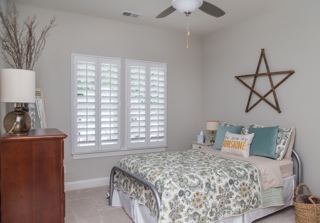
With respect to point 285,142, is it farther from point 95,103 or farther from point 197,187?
point 95,103

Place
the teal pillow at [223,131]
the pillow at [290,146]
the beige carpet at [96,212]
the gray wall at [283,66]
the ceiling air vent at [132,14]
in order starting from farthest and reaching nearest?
the ceiling air vent at [132,14], the teal pillow at [223,131], the pillow at [290,146], the gray wall at [283,66], the beige carpet at [96,212]

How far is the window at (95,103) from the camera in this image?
393 cm

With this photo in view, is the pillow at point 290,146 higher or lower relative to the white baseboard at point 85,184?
higher

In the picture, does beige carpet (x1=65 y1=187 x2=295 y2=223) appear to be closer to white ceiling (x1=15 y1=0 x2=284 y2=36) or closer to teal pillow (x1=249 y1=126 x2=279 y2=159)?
teal pillow (x1=249 y1=126 x2=279 y2=159)

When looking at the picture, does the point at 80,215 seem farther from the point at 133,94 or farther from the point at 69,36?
the point at 69,36

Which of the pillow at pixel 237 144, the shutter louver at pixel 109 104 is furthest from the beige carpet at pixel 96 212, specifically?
the shutter louver at pixel 109 104

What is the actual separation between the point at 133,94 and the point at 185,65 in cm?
135

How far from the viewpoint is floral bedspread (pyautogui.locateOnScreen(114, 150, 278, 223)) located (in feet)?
7.33

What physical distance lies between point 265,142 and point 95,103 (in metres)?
2.68

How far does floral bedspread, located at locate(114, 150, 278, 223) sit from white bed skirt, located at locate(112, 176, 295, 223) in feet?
0.28

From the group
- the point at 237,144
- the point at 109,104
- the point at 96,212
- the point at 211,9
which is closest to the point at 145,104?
the point at 109,104

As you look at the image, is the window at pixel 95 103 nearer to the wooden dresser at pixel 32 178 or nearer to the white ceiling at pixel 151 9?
the white ceiling at pixel 151 9

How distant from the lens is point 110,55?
4215 millimetres

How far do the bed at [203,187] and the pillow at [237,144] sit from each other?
0.08 metres
